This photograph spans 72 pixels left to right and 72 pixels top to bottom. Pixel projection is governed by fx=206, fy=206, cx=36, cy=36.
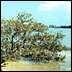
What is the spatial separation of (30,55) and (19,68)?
1.84 m

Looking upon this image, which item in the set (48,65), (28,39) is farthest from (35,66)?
(28,39)

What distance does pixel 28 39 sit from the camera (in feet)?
37.6

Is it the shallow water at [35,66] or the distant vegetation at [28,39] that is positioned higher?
the distant vegetation at [28,39]

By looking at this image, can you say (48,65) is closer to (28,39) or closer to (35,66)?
(35,66)

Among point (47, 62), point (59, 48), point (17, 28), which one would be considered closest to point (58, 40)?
point (59, 48)

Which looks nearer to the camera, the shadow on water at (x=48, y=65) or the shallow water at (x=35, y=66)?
the shallow water at (x=35, y=66)

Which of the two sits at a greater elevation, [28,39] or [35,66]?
[28,39]

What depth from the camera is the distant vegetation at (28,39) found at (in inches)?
437

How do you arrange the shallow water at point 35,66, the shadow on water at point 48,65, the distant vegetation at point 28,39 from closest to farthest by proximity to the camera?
the shallow water at point 35,66, the shadow on water at point 48,65, the distant vegetation at point 28,39

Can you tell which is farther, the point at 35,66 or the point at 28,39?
the point at 28,39

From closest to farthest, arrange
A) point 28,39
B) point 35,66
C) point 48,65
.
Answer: point 35,66
point 48,65
point 28,39

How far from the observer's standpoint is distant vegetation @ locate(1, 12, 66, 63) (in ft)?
36.4

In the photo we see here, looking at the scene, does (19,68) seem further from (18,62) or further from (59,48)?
(59,48)

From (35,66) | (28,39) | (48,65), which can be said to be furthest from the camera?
(28,39)
